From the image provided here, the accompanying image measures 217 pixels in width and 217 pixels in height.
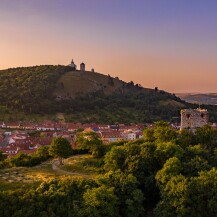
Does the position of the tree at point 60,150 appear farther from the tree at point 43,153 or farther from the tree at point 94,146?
the tree at point 43,153

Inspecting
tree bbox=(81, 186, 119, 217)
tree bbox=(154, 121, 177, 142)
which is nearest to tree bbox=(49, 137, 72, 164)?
tree bbox=(154, 121, 177, 142)

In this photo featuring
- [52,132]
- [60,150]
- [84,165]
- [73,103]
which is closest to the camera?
[84,165]

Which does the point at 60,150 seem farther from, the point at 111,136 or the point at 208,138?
the point at 111,136

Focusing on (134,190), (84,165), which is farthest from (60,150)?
(134,190)

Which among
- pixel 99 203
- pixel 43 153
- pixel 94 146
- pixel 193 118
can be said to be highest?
pixel 193 118

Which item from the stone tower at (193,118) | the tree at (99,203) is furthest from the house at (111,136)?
the tree at (99,203)

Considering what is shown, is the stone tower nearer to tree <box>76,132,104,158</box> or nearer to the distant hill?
tree <box>76,132,104,158</box>
